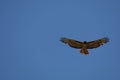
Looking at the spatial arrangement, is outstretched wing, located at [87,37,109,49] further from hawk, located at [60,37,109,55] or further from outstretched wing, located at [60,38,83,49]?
outstretched wing, located at [60,38,83,49]

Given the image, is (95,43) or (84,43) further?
(95,43)

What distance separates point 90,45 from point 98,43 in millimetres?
390

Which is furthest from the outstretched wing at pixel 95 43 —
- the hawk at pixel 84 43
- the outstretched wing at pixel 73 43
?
the outstretched wing at pixel 73 43

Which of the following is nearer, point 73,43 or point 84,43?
point 84,43

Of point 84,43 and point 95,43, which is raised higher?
point 95,43

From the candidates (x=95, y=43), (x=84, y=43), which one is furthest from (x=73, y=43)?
(x=95, y=43)

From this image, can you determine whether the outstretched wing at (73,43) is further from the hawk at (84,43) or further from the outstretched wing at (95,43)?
the outstretched wing at (95,43)

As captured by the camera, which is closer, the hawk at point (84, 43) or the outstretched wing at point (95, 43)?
the hawk at point (84, 43)

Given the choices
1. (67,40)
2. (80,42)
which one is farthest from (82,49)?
(67,40)

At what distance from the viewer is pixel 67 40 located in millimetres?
7707

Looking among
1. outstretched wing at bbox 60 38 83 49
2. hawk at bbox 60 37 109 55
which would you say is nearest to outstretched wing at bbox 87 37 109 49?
hawk at bbox 60 37 109 55

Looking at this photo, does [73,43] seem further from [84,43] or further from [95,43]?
[95,43]

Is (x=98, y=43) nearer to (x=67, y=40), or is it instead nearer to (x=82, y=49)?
(x=82, y=49)

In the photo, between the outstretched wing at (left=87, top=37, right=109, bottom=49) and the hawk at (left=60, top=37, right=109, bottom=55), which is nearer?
the hawk at (left=60, top=37, right=109, bottom=55)
